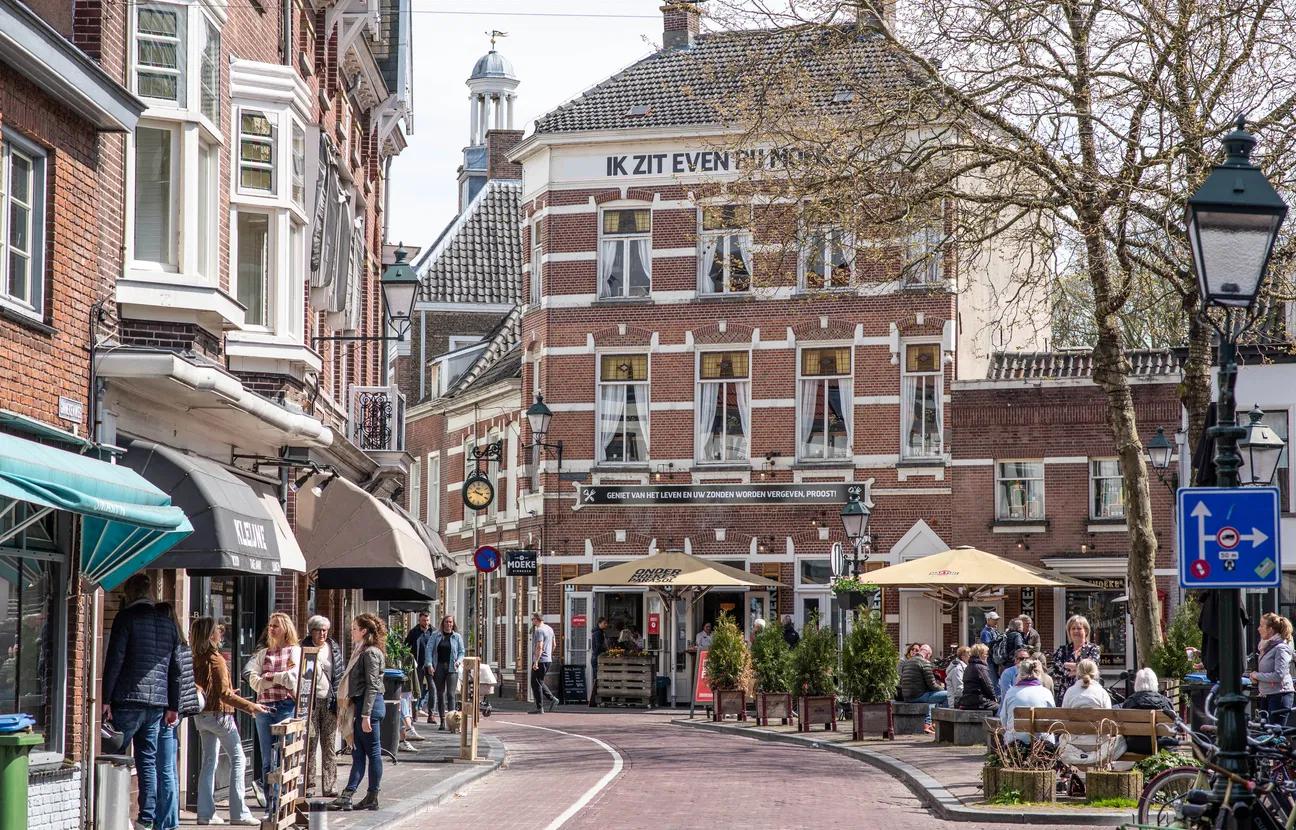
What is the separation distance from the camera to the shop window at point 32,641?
1303cm

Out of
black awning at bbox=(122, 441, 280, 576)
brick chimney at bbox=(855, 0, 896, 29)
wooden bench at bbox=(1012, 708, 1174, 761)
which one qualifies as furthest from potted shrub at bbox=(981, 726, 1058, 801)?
brick chimney at bbox=(855, 0, 896, 29)

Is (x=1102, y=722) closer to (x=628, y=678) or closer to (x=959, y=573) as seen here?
(x=959, y=573)

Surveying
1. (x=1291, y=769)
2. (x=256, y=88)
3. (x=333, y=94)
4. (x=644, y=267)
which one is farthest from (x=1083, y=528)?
(x=1291, y=769)

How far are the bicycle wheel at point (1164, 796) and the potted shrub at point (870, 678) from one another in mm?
13458

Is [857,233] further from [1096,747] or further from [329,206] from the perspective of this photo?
[1096,747]

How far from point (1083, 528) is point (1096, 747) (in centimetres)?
2088

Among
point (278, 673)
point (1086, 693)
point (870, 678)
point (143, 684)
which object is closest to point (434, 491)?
point (870, 678)

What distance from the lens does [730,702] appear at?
33.6 m

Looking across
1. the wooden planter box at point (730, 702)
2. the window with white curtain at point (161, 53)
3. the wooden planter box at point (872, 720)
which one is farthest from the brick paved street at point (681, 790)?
the window with white curtain at point (161, 53)


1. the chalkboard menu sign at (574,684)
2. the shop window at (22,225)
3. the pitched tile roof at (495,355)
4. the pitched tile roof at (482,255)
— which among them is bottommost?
the chalkboard menu sign at (574,684)

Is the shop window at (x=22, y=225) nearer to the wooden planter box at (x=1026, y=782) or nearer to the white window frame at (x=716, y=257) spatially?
the wooden planter box at (x=1026, y=782)

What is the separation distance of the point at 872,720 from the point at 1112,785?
9.78 m

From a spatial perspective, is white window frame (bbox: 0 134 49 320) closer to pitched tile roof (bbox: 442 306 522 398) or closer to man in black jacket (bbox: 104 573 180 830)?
man in black jacket (bbox: 104 573 180 830)

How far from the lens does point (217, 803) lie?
17.6 m
